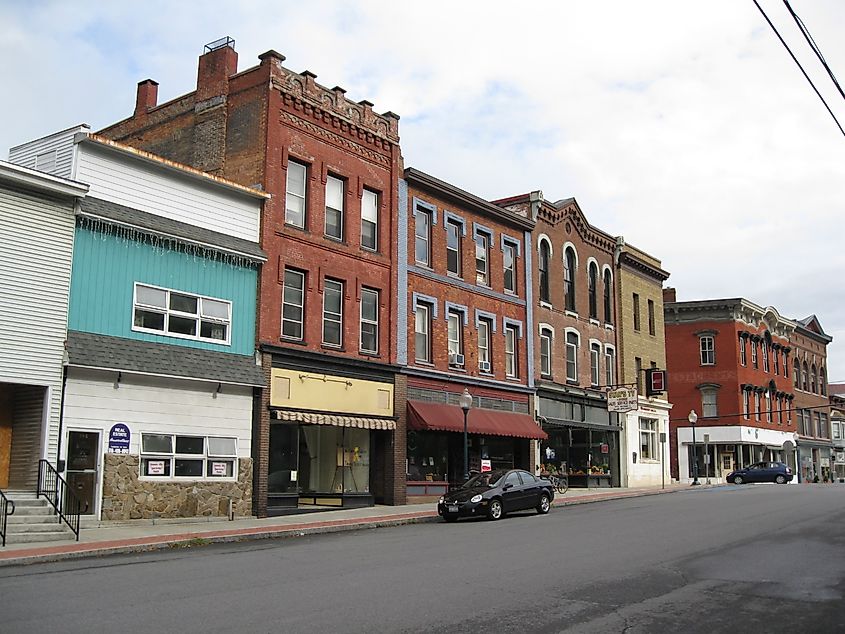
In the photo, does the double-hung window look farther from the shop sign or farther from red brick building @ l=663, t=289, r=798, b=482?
red brick building @ l=663, t=289, r=798, b=482

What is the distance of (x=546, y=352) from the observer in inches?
1522

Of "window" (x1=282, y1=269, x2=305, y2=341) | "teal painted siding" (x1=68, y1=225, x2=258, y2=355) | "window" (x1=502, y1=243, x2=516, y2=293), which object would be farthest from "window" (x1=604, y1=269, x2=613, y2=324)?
"teal painted siding" (x1=68, y1=225, x2=258, y2=355)

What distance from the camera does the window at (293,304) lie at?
26.2 m

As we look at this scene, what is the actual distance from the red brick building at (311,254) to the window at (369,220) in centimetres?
4

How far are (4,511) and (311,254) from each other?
12.2 m

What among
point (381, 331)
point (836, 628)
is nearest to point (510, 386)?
point (381, 331)

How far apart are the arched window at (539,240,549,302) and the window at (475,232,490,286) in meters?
4.30

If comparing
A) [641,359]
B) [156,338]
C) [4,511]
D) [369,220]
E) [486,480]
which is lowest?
[4,511]

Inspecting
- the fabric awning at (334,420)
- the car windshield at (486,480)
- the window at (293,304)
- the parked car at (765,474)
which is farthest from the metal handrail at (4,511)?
the parked car at (765,474)

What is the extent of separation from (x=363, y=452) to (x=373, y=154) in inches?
392

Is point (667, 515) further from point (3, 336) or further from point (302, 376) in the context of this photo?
point (3, 336)

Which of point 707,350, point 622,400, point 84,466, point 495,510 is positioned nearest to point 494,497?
point 495,510

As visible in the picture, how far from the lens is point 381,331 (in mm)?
29625

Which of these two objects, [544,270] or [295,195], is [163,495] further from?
[544,270]
